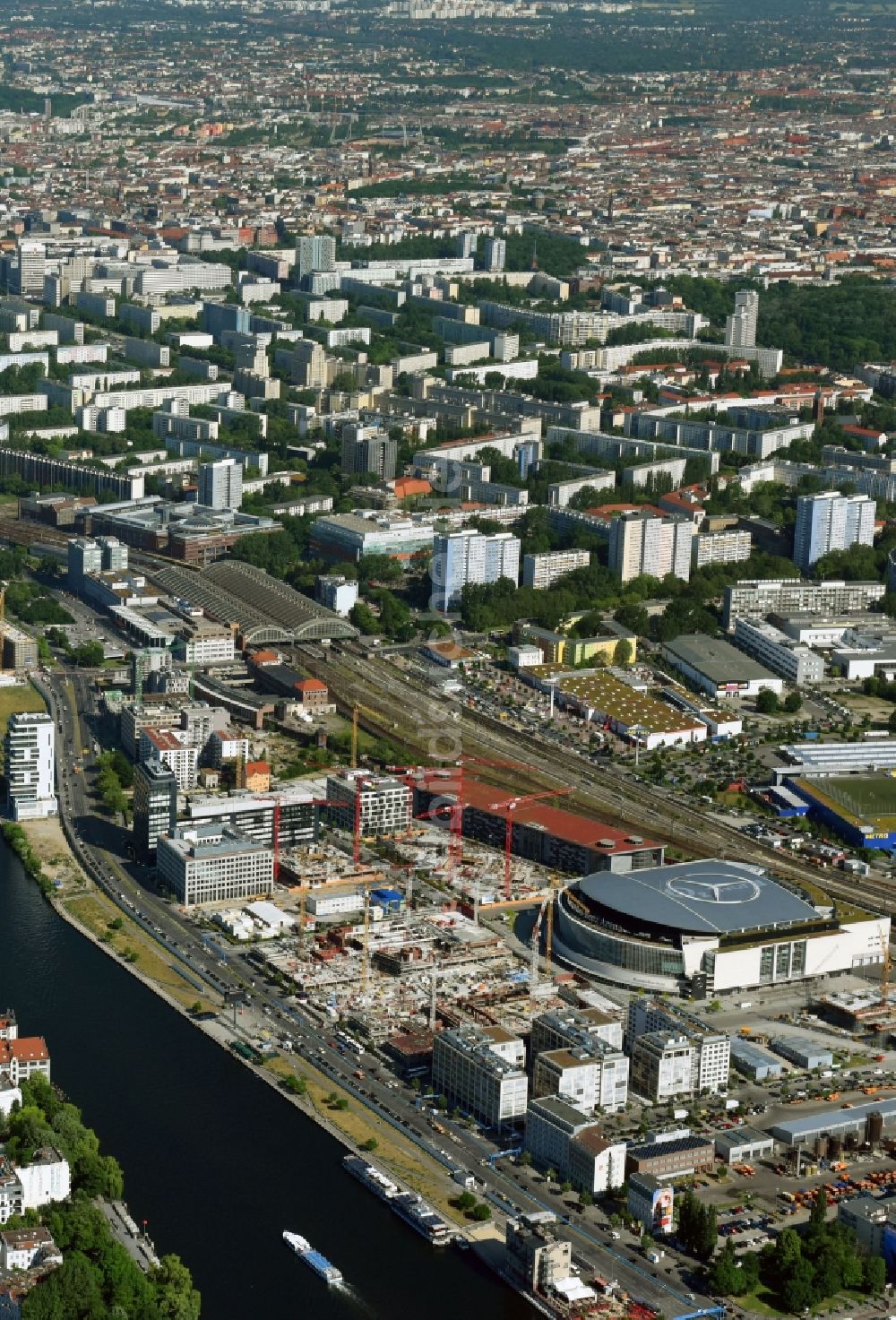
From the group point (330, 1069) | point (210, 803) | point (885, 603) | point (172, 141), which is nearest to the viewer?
point (330, 1069)

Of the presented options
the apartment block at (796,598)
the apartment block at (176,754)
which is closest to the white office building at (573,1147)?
the apartment block at (176,754)

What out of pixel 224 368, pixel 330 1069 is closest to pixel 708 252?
pixel 224 368

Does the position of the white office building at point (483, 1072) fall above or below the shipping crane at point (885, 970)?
above

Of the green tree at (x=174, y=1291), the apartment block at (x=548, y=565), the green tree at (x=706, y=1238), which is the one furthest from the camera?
the apartment block at (x=548, y=565)

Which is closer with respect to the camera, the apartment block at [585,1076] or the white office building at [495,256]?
the apartment block at [585,1076]

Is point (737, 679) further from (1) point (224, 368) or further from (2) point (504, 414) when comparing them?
(1) point (224, 368)

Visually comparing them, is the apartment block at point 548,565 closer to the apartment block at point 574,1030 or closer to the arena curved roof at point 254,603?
the arena curved roof at point 254,603
